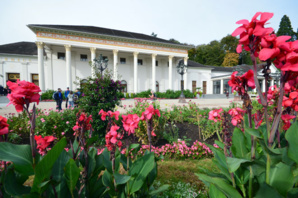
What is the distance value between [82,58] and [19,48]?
10532mm

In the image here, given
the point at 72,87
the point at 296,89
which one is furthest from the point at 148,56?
the point at 296,89

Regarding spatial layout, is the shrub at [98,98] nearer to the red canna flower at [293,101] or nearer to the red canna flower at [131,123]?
the red canna flower at [131,123]

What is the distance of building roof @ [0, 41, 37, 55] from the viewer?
24.0 m

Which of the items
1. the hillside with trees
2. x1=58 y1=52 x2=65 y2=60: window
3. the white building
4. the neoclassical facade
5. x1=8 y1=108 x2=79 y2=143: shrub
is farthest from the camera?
the hillside with trees

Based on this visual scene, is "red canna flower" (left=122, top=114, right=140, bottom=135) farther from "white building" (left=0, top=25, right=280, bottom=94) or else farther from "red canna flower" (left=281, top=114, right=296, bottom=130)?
"white building" (left=0, top=25, right=280, bottom=94)

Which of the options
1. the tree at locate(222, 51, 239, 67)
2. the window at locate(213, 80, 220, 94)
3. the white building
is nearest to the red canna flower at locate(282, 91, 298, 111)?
the white building

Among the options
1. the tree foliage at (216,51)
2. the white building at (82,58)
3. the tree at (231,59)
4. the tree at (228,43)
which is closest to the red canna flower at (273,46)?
the white building at (82,58)

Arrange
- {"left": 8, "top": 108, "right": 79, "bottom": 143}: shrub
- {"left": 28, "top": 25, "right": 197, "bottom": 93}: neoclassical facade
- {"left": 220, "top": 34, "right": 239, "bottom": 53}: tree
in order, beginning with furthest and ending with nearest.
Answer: {"left": 220, "top": 34, "right": 239, "bottom": 53}: tree
{"left": 28, "top": 25, "right": 197, "bottom": 93}: neoclassical facade
{"left": 8, "top": 108, "right": 79, "bottom": 143}: shrub

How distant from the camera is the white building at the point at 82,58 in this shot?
70.4 ft

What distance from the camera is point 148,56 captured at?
29.6 meters

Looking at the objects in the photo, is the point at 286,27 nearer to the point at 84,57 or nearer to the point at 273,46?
the point at 84,57

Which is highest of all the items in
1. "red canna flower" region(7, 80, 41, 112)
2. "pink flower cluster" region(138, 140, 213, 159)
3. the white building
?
the white building

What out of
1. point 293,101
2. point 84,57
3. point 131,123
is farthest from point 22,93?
point 84,57

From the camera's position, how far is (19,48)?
84.8ft
